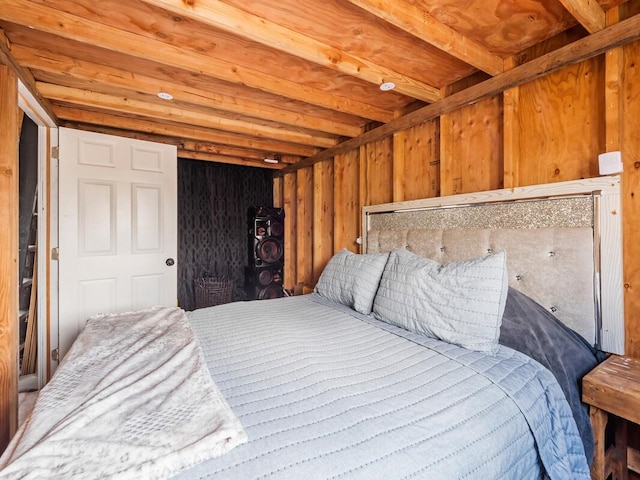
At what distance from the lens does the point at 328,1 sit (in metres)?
1.40

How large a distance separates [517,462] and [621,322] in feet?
3.08

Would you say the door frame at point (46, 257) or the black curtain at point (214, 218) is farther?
the black curtain at point (214, 218)

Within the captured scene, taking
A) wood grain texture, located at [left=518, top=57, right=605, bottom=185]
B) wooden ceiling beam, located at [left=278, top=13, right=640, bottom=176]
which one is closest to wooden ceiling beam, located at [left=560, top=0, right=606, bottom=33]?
wooden ceiling beam, located at [left=278, top=13, right=640, bottom=176]

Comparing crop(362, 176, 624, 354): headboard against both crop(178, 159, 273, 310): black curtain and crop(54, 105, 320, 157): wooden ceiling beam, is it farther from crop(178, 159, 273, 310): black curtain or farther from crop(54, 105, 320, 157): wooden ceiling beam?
crop(178, 159, 273, 310): black curtain

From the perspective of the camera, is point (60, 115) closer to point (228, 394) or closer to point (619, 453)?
point (228, 394)

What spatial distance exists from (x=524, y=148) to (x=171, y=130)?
2.97 meters

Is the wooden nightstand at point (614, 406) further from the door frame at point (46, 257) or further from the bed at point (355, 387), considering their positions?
the door frame at point (46, 257)

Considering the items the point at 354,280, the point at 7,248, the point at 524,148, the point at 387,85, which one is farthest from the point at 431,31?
the point at 7,248

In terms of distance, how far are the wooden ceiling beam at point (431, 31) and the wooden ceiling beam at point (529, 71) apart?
11 cm

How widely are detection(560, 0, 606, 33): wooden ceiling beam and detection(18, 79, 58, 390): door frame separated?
3.33m

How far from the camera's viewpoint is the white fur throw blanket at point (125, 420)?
625 millimetres

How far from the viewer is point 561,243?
146 centimetres

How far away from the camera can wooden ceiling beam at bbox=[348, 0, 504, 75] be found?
52.8 inches

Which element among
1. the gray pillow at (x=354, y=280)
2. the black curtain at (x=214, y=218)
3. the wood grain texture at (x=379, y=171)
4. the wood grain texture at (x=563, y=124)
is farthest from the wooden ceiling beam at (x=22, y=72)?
the wood grain texture at (x=563, y=124)
